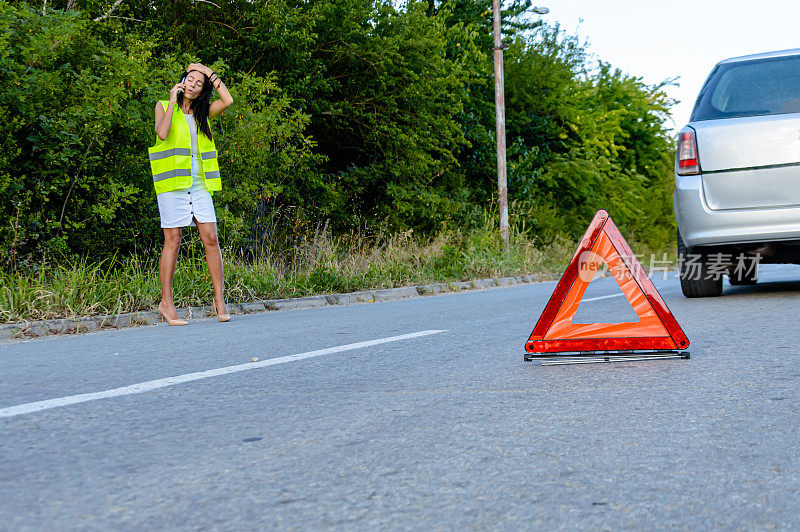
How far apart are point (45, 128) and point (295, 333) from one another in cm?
393

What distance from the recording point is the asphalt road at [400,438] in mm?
2748

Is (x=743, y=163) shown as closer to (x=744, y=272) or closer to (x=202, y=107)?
(x=744, y=272)

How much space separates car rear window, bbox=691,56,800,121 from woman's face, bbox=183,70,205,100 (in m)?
4.36

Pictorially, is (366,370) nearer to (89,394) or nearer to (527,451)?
(89,394)

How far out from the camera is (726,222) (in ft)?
25.4

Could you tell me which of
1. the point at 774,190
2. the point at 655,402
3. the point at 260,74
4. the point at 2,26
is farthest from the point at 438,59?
the point at 655,402

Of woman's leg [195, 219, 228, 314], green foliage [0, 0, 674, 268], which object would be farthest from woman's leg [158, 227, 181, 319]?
green foliage [0, 0, 674, 268]

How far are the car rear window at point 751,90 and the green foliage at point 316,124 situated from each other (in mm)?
5797

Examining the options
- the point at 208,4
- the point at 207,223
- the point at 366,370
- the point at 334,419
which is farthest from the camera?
the point at 208,4

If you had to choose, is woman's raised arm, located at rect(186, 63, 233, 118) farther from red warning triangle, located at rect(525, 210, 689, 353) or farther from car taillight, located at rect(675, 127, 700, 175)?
red warning triangle, located at rect(525, 210, 689, 353)

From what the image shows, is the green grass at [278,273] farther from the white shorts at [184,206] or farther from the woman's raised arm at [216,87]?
the woman's raised arm at [216,87]

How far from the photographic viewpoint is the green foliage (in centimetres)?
978

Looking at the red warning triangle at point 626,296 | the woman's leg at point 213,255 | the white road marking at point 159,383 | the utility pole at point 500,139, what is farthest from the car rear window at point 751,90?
the utility pole at point 500,139

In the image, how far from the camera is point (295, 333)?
24.1ft
